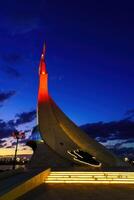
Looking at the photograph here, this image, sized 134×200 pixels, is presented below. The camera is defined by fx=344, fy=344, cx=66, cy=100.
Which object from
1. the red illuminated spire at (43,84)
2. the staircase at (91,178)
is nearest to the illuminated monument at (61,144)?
the red illuminated spire at (43,84)

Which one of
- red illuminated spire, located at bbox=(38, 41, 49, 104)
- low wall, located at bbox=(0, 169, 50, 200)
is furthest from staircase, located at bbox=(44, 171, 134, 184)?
red illuminated spire, located at bbox=(38, 41, 49, 104)

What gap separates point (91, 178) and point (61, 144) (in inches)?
494

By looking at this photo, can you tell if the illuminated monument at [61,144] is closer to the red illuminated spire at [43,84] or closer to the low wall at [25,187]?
the red illuminated spire at [43,84]

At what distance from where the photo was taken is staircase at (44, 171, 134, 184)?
12.9 m

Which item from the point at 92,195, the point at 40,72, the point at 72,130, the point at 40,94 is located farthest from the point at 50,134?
the point at 92,195

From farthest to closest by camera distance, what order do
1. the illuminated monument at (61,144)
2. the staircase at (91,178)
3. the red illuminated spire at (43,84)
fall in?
the red illuminated spire at (43,84), the illuminated monument at (61,144), the staircase at (91,178)

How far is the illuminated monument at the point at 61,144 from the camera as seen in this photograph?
24.5 m

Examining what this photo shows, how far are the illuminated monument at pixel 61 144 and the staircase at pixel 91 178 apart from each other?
9.79 metres

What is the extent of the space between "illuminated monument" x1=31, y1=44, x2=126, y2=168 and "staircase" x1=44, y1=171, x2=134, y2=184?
9794 mm

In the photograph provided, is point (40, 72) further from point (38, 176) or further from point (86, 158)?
point (38, 176)

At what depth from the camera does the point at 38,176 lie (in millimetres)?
11484

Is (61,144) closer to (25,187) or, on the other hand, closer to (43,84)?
(43,84)

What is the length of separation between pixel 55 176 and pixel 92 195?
12.4 ft

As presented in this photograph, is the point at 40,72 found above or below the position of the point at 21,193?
above
